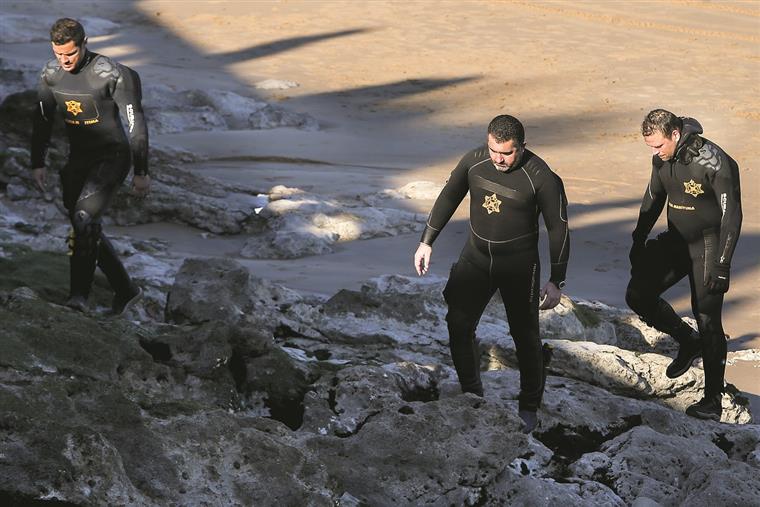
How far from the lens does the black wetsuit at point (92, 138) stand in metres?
6.20

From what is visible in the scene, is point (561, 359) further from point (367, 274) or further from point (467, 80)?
point (467, 80)

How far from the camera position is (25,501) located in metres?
3.49

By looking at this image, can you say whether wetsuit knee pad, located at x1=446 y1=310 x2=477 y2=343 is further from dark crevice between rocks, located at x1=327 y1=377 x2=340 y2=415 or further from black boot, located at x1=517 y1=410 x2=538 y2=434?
dark crevice between rocks, located at x1=327 y1=377 x2=340 y2=415

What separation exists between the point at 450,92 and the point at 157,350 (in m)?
12.2

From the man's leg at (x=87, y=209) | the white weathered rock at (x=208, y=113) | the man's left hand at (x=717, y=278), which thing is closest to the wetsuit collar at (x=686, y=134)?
the man's left hand at (x=717, y=278)

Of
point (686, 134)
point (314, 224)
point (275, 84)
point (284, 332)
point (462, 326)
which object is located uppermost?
point (686, 134)

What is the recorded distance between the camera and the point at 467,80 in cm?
1766

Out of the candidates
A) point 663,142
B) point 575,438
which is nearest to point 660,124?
point 663,142

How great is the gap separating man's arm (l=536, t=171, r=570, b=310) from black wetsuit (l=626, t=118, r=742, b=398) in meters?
0.97

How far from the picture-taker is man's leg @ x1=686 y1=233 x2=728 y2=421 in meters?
5.89

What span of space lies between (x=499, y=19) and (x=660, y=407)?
55.3 feet

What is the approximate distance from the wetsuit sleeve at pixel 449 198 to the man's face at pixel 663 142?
0.98 metres

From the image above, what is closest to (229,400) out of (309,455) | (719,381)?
(309,455)

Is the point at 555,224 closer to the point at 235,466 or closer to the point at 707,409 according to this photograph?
the point at 707,409
